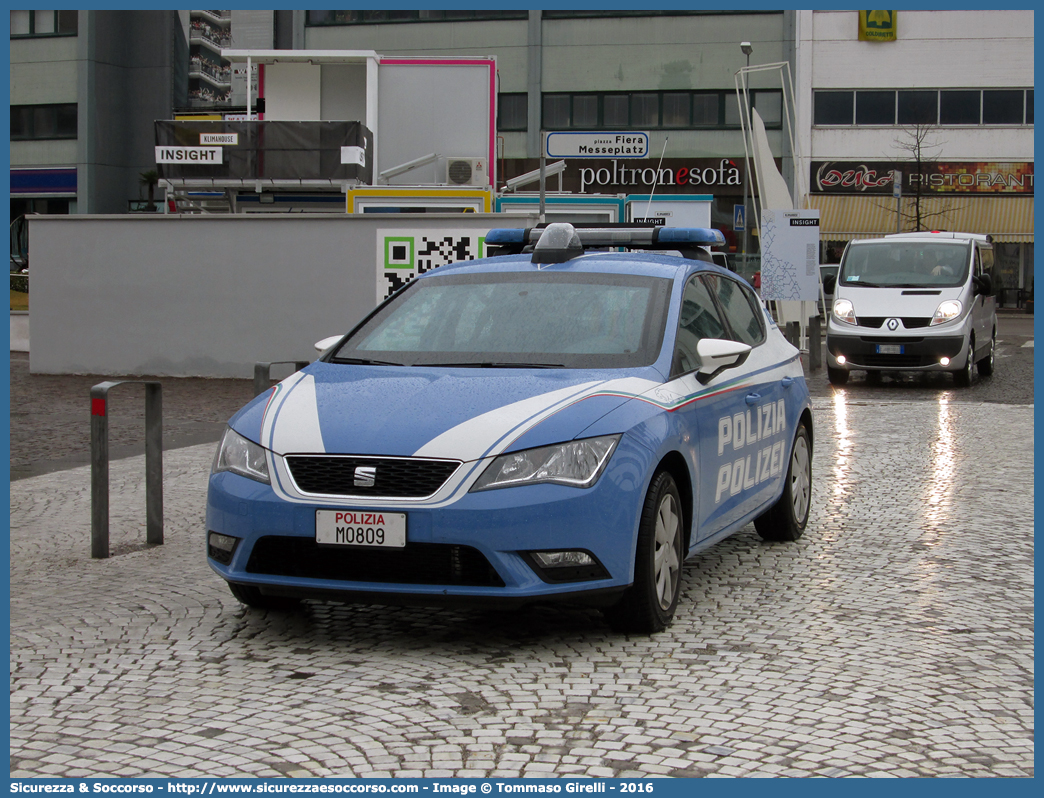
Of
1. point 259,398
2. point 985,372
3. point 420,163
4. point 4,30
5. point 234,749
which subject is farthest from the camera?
point 420,163

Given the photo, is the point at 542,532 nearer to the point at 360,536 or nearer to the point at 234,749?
the point at 360,536

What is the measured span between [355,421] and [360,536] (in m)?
0.46

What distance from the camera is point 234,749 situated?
3850 mm

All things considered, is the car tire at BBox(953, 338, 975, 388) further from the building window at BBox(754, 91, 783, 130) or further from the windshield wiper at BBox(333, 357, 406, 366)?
the building window at BBox(754, 91, 783, 130)

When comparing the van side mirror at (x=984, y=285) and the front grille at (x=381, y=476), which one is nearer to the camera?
the front grille at (x=381, y=476)

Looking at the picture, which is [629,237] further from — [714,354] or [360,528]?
[360,528]

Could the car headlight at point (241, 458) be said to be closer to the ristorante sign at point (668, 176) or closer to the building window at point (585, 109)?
the ristorante sign at point (668, 176)

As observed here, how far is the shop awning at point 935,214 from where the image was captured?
168 feet

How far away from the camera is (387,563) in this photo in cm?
482

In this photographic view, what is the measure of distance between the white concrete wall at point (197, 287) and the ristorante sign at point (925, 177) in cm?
3539

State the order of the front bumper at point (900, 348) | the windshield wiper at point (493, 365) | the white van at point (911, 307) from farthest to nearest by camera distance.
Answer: the white van at point (911, 307)
the front bumper at point (900, 348)
the windshield wiper at point (493, 365)

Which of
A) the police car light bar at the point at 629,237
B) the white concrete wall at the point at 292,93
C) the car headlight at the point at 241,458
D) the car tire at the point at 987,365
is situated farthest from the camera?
the white concrete wall at the point at 292,93

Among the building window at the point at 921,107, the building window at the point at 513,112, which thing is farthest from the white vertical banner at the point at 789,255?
the building window at the point at 513,112

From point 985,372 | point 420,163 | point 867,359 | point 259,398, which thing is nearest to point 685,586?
point 259,398
